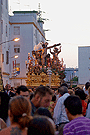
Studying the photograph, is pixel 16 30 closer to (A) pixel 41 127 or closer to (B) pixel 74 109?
(B) pixel 74 109

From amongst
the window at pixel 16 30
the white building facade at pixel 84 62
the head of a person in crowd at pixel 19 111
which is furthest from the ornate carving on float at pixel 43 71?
the head of a person in crowd at pixel 19 111

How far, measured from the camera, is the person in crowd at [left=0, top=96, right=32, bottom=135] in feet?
12.6

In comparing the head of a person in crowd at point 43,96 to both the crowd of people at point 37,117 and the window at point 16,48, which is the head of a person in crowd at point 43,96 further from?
the window at point 16,48

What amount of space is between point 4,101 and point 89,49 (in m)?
60.1

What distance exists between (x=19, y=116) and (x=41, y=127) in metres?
0.70

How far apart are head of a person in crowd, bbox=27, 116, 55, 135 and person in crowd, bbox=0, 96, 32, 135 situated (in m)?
0.45

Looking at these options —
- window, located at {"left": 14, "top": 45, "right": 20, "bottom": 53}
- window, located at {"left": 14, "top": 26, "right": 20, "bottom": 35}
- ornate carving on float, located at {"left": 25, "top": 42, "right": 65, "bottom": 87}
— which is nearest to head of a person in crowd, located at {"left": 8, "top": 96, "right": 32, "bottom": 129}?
ornate carving on float, located at {"left": 25, "top": 42, "right": 65, "bottom": 87}

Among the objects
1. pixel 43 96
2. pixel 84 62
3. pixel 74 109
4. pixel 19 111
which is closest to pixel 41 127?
pixel 19 111

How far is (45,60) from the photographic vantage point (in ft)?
131

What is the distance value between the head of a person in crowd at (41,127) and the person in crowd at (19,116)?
1.49 ft

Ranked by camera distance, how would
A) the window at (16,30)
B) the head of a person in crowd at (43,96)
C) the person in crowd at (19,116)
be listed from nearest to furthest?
1. the person in crowd at (19,116)
2. the head of a person in crowd at (43,96)
3. the window at (16,30)

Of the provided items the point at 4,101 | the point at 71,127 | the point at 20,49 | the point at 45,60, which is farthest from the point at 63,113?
the point at 20,49

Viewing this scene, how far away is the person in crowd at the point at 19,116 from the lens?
3.84 meters

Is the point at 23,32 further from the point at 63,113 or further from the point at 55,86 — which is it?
the point at 63,113
